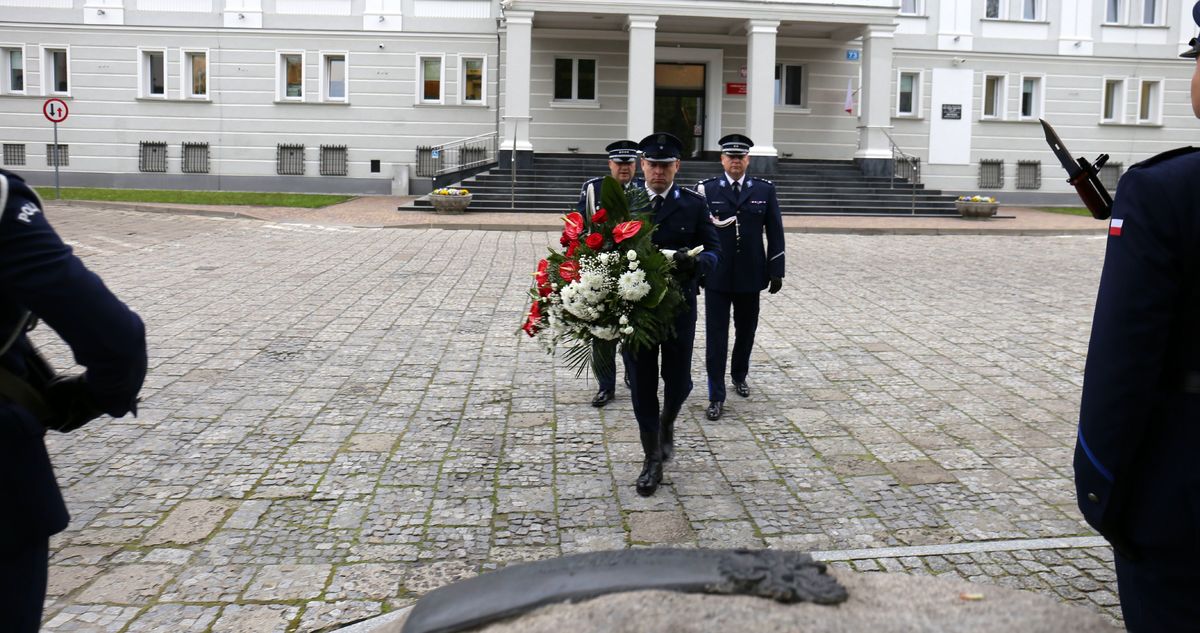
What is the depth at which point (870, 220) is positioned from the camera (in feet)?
86.1

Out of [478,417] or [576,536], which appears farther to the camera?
[478,417]

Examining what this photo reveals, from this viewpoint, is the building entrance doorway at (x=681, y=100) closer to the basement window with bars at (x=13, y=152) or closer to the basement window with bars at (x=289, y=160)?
the basement window with bars at (x=289, y=160)

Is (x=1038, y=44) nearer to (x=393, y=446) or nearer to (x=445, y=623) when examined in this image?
(x=393, y=446)

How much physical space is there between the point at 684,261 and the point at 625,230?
0.51 meters

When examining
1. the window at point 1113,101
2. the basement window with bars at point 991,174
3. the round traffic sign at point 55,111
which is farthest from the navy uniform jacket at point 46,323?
the window at point 1113,101

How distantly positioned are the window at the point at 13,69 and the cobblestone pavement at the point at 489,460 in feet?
85.9

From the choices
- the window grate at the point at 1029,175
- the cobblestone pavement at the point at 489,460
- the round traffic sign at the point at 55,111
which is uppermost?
the round traffic sign at the point at 55,111

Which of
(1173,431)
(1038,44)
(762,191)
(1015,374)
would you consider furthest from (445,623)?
(1038,44)

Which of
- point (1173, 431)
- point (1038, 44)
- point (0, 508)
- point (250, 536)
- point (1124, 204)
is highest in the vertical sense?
point (1038, 44)

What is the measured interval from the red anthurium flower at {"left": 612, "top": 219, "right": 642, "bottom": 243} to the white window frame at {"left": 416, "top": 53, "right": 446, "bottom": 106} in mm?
29386

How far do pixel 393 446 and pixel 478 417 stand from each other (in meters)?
0.90

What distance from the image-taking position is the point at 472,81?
34.0 m

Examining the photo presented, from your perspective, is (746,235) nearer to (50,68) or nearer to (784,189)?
(784,189)

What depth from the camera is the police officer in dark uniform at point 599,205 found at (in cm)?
549
